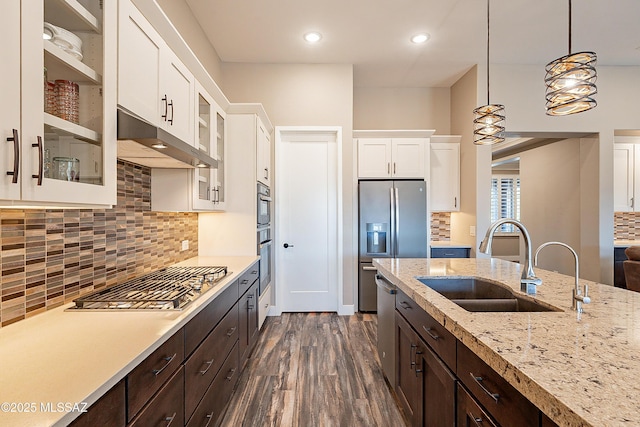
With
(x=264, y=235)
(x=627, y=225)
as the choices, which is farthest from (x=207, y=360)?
(x=627, y=225)

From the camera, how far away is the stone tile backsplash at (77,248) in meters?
1.15

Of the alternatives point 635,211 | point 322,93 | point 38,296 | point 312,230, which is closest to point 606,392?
point 38,296

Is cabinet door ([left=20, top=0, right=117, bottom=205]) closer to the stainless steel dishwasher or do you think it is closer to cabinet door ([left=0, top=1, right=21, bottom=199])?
cabinet door ([left=0, top=1, right=21, bottom=199])

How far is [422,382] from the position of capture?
1.49 metres

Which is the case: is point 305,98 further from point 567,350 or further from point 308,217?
point 567,350

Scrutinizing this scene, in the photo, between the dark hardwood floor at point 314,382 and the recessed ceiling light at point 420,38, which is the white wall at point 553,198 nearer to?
the recessed ceiling light at point 420,38

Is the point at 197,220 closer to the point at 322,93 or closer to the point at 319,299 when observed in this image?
the point at 319,299

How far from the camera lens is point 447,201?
418 centimetres

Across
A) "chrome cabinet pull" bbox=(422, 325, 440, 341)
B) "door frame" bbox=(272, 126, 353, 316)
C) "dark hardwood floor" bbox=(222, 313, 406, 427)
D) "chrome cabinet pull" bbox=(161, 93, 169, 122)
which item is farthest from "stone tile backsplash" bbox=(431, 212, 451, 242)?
"chrome cabinet pull" bbox=(161, 93, 169, 122)

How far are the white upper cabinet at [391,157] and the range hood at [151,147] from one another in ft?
7.55

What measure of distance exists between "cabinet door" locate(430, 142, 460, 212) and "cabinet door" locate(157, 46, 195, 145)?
130 inches

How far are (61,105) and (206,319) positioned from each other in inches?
43.3

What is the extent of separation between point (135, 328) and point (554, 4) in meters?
4.10

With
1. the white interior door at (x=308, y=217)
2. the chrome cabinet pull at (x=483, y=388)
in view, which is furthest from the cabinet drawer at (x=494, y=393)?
the white interior door at (x=308, y=217)
